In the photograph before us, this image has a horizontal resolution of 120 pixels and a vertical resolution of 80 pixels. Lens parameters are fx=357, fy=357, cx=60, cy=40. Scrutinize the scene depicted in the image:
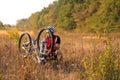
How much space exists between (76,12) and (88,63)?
5565 centimetres

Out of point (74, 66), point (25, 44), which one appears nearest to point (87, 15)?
point (25, 44)

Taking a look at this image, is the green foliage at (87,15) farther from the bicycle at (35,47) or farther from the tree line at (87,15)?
the bicycle at (35,47)

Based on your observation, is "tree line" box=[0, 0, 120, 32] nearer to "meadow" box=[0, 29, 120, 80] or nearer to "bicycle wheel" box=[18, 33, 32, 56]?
"bicycle wheel" box=[18, 33, 32, 56]

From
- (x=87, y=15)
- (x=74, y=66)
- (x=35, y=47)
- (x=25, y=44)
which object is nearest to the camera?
(x=74, y=66)

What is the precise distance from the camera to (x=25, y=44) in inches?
374

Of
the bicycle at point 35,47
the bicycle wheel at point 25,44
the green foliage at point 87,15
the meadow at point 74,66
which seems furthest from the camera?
the green foliage at point 87,15

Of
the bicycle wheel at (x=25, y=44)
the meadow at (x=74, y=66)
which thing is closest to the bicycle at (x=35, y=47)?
the bicycle wheel at (x=25, y=44)

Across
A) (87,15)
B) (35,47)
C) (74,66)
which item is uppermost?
(87,15)

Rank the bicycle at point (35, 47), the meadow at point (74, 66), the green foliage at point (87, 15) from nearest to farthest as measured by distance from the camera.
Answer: the meadow at point (74, 66), the bicycle at point (35, 47), the green foliage at point (87, 15)

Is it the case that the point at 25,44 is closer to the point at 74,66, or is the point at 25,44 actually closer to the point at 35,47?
the point at 35,47

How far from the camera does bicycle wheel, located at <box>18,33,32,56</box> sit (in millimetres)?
9219

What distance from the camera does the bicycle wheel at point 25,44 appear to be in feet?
30.2

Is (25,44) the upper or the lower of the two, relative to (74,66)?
upper

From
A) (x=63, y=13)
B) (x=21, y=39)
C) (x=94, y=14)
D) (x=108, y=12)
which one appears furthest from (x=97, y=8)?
(x=21, y=39)
